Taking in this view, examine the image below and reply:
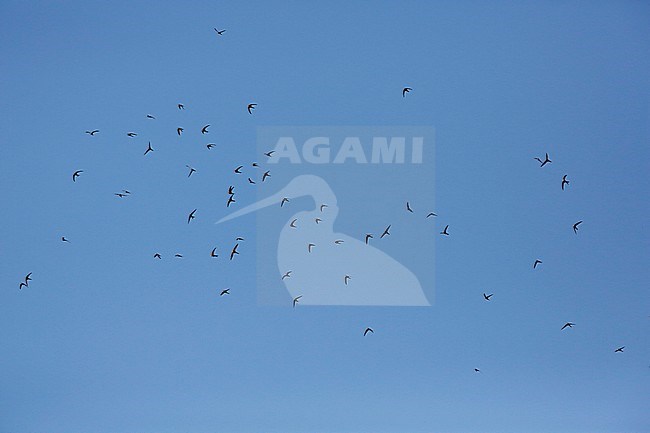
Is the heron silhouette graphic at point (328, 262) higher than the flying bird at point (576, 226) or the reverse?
the reverse

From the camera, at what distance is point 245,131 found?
5.80 ft

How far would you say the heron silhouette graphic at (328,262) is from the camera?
1768 millimetres

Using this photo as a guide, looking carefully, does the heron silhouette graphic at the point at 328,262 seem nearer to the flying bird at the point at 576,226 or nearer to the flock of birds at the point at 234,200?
the flock of birds at the point at 234,200

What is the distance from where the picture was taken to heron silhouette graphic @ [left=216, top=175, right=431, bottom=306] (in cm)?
177

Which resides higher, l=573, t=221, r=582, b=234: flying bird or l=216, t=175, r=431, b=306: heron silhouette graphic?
l=573, t=221, r=582, b=234: flying bird

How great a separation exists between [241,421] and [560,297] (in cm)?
156

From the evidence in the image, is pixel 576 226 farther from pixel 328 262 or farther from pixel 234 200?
pixel 234 200

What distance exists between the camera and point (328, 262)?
1.77 m

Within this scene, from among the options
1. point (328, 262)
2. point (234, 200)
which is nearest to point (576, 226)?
point (328, 262)

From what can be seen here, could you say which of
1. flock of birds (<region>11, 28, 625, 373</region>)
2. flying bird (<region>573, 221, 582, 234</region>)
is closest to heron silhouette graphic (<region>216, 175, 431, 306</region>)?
flock of birds (<region>11, 28, 625, 373</region>)

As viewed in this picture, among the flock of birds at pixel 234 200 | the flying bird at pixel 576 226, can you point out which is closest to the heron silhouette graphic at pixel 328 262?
the flock of birds at pixel 234 200

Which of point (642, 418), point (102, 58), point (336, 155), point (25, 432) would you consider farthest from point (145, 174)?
point (642, 418)

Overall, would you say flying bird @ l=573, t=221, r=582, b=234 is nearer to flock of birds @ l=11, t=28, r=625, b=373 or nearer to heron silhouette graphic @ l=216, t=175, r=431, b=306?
flock of birds @ l=11, t=28, r=625, b=373

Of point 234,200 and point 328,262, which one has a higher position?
point 234,200
